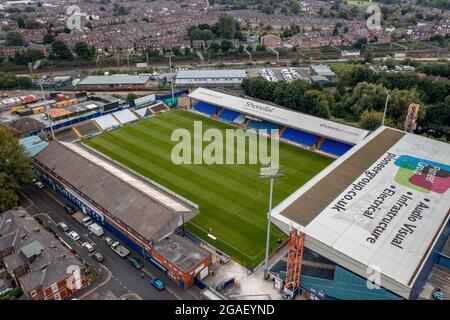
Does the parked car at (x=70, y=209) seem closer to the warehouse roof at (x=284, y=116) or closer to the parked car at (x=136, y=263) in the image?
the parked car at (x=136, y=263)

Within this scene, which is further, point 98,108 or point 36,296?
point 98,108

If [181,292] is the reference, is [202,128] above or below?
above

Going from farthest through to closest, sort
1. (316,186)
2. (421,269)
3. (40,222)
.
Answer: (40,222), (316,186), (421,269)

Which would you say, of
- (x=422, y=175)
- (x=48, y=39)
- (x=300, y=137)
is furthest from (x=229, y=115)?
(x=48, y=39)


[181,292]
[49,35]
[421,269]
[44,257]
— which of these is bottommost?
[181,292]

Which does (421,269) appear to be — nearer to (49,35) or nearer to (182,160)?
(182,160)

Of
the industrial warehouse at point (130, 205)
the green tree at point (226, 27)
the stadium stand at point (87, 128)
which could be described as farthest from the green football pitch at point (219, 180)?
the green tree at point (226, 27)

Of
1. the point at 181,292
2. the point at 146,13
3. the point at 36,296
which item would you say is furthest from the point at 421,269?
the point at 146,13
